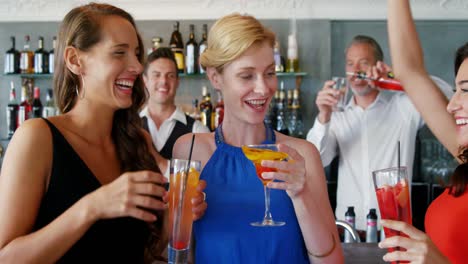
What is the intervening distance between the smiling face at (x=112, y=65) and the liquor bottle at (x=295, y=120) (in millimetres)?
3306

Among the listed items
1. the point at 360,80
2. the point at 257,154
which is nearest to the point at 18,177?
the point at 257,154

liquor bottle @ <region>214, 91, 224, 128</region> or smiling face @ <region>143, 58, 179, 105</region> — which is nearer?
smiling face @ <region>143, 58, 179, 105</region>

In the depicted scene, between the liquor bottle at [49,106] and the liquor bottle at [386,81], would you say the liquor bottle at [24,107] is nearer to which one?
the liquor bottle at [49,106]

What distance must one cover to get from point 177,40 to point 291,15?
106 cm

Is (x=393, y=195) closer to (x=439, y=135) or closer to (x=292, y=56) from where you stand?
(x=439, y=135)

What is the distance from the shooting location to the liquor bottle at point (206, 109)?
4.84 meters

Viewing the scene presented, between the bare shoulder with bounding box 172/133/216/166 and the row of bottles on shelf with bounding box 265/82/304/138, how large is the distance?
2.92 metres

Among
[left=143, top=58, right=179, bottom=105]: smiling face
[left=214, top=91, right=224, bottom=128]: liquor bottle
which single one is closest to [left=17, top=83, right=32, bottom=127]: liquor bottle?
[left=214, top=91, right=224, bottom=128]: liquor bottle

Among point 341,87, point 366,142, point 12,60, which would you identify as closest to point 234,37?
point 341,87

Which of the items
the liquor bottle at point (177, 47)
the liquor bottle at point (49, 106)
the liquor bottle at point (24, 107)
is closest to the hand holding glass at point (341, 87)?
the liquor bottle at point (177, 47)

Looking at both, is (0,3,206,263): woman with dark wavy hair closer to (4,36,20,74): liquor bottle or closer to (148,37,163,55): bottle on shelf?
(148,37,163,55): bottle on shelf

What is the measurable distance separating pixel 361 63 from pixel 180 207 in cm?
245

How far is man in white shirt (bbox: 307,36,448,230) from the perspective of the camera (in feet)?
11.5

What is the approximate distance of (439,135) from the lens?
6.49 feet
